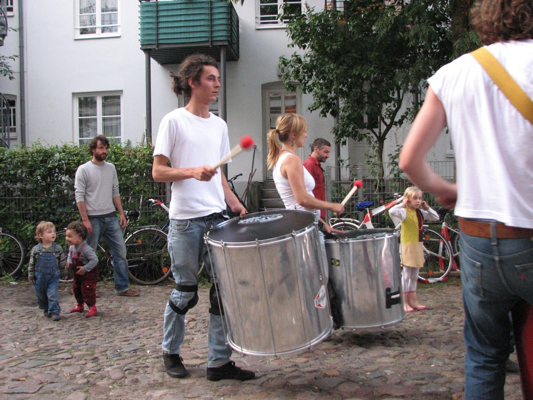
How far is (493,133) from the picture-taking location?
5.26 ft

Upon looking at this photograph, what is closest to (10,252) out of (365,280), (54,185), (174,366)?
(54,185)

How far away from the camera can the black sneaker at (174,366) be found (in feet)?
10.9

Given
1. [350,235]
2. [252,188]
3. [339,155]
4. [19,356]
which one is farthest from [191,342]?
[339,155]

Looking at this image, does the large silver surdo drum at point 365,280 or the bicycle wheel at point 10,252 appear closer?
the large silver surdo drum at point 365,280

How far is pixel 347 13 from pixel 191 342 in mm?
8164

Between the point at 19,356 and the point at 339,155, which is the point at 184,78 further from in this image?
the point at 339,155

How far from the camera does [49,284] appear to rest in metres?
5.43

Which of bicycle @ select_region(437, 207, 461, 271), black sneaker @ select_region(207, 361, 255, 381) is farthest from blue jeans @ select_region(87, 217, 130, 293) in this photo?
bicycle @ select_region(437, 207, 461, 271)

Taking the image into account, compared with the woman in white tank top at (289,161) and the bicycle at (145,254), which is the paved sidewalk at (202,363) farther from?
the bicycle at (145,254)

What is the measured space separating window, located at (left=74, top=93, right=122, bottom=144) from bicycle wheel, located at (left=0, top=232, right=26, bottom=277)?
6.98 m

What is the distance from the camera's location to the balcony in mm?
12422

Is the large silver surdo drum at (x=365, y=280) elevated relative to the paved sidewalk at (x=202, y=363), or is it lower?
elevated

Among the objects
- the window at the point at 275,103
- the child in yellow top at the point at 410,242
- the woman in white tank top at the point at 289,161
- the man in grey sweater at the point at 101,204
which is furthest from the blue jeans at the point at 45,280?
the window at the point at 275,103

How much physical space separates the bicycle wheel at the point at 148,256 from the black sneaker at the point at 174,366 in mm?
4020
